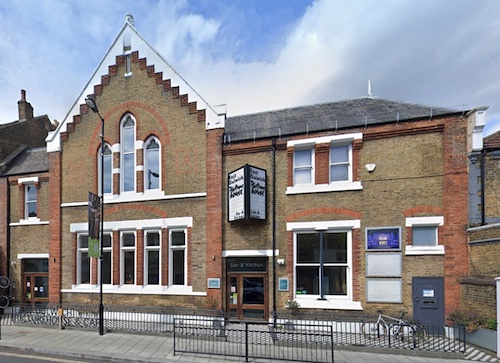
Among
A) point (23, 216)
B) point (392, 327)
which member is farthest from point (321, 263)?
point (23, 216)

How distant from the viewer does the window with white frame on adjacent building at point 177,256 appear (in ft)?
43.7

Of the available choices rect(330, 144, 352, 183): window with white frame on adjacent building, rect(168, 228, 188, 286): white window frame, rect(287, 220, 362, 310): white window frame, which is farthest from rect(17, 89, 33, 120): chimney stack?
rect(330, 144, 352, 183): window with white frame on adjacent building

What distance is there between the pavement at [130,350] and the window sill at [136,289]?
6.32 ft

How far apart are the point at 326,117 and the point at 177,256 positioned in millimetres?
8699

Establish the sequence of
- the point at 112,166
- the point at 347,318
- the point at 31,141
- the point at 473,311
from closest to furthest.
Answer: the point at 473,311 < the point at 347,318 < the point at 112,166 < the point at 31,141

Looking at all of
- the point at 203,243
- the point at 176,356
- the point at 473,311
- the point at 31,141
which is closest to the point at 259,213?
the point at 203,243

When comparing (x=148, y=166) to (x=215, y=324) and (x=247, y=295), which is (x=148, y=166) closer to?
(x=247, y=295)

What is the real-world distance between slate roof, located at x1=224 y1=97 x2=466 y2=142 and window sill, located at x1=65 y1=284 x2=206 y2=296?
254 inches

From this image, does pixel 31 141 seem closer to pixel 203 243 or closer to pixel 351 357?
pixel 203 243

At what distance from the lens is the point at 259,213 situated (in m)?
12.0

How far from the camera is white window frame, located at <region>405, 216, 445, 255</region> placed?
415 inches

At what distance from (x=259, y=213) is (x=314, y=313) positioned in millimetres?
4119

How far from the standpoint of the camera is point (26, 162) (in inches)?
691

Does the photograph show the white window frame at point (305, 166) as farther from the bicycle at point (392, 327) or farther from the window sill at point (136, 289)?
the window sill at point (136, 289)
